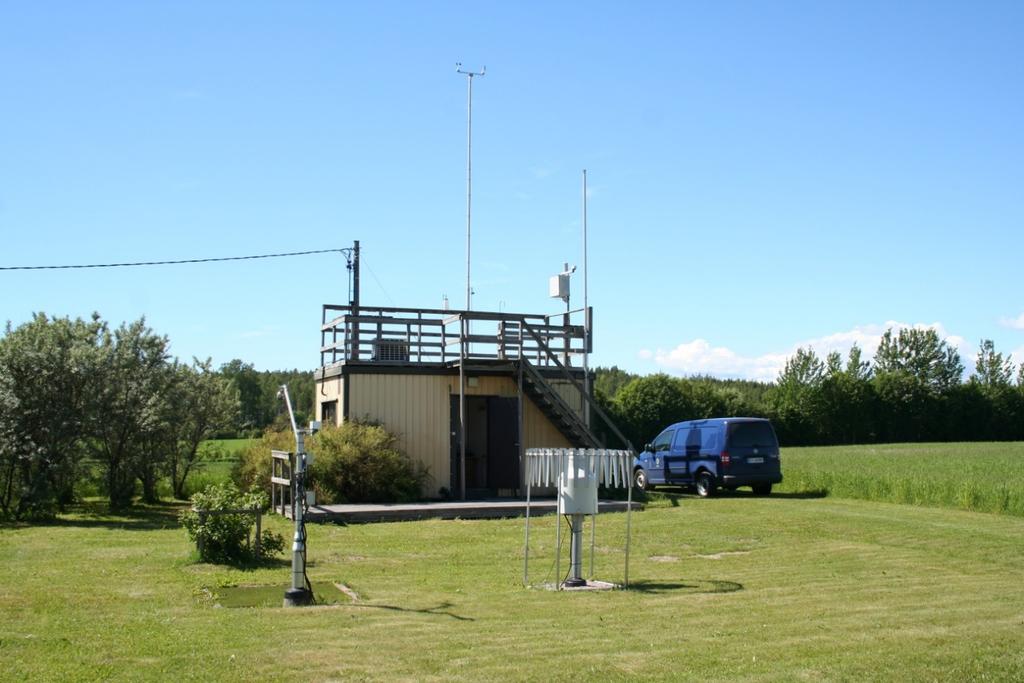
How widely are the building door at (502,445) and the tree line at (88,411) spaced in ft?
15.3

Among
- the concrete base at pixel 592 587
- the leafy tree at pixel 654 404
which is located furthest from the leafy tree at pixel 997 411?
the concrete base at pixel 592 587

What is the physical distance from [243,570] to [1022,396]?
78.4 meters

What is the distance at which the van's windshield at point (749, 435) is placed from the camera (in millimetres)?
24234

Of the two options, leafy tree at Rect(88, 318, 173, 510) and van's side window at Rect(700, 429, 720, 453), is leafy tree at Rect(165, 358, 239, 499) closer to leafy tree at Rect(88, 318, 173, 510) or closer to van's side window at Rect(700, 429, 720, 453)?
leafy tree at Rect(88, 318, 173, 510)

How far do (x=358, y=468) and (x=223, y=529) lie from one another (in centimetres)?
759

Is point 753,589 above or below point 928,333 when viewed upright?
below

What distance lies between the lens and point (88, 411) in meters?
20.2

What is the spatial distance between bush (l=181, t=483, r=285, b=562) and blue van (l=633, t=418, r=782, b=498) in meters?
13.1

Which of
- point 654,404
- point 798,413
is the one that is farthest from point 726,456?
point 798,413

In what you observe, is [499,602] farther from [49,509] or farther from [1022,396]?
[1022,396]

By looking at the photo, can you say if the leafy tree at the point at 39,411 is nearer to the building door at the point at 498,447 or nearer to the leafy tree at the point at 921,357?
the building door at the point at 498,447

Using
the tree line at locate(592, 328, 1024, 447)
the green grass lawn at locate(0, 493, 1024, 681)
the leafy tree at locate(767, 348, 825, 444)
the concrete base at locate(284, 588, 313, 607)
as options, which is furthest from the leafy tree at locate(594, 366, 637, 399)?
the concrete base at locate(284, 588, 313, 607)

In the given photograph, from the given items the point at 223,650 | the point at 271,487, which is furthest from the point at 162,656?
the point at 271,487

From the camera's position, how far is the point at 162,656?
307 inches
